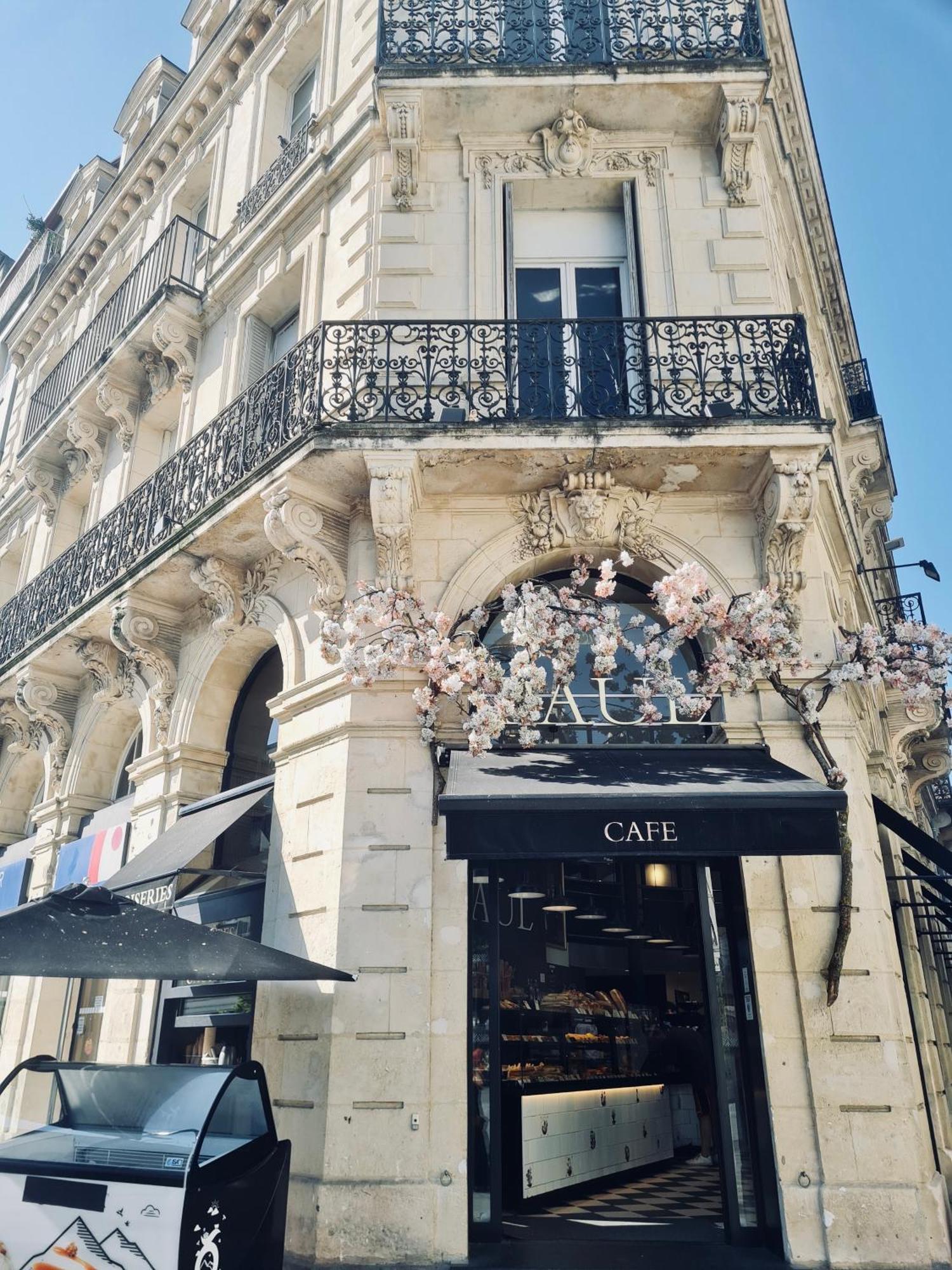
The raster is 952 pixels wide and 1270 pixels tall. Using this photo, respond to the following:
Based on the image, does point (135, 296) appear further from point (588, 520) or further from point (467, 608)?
point (588, 520)

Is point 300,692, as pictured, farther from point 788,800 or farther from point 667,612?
point 788,800

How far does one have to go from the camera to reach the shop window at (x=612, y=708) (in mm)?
7445

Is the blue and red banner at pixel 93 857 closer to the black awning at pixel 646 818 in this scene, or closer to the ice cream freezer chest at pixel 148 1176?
the ice cream freezer chest at pixel 148 1176

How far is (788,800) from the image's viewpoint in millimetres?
6047

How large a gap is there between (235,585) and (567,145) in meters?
5.56

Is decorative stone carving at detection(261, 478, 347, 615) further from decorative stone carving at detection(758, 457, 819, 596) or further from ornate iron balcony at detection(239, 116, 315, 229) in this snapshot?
ornate iron balcony at detection(239, 116, 315, 229)

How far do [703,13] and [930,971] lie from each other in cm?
1131

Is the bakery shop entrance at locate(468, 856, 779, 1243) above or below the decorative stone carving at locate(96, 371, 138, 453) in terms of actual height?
below

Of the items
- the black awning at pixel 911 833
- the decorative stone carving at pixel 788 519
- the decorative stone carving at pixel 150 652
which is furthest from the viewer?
the decorative stone carving at pixel 150 652

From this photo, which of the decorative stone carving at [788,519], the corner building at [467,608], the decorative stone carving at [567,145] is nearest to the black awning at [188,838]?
the corner building at [467,608]

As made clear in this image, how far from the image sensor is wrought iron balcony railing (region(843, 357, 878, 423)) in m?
14.5

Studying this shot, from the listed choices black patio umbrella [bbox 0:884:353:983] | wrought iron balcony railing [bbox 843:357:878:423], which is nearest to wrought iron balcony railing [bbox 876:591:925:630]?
wrought iron balcony railing [bbox 843:357:878:423]

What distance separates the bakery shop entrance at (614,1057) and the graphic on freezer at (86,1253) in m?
2.72

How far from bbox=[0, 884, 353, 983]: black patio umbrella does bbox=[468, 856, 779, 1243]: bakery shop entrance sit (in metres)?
1.94
